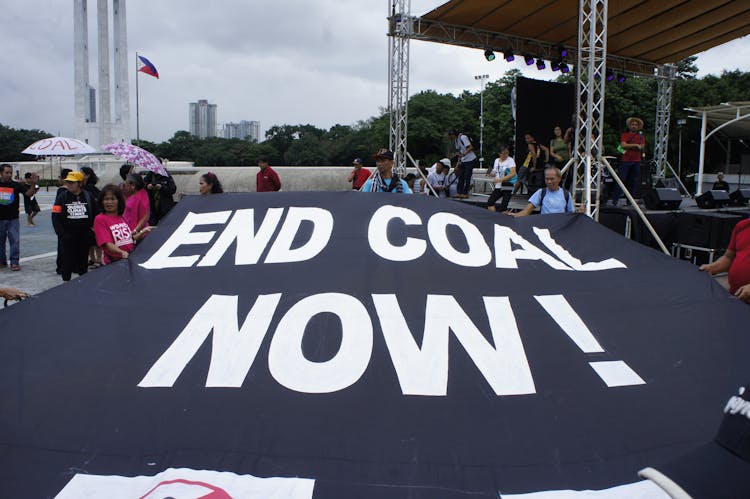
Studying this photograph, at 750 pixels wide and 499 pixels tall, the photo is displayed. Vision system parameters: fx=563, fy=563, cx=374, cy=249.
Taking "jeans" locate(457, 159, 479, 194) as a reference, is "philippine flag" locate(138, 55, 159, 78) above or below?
above

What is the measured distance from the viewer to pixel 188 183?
1956 centimetres

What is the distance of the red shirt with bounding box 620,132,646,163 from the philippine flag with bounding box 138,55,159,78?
79.6 feet

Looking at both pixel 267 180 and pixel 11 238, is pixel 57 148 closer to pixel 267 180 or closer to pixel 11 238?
pixel 11 238

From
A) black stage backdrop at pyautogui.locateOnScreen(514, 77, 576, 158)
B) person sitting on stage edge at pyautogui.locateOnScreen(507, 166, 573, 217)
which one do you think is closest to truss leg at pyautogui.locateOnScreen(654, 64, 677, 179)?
black stage backdrop at pyautogui.locateOnScreen(514, 77, 576, 158)

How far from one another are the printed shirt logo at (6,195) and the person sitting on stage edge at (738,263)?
1017cm

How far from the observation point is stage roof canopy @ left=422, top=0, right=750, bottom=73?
1355 cm

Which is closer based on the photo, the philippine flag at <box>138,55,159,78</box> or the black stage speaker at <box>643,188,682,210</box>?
the black stage speaker at <box>643,188,682,210</box>

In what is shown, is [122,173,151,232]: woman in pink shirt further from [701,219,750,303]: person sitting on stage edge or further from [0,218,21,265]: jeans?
[701,219,750,303]: person sitting on stage edge

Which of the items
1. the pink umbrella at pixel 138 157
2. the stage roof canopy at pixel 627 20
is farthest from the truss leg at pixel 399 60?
the pink umbrella at pixel 138 157

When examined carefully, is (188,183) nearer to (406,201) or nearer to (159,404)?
(406,201)

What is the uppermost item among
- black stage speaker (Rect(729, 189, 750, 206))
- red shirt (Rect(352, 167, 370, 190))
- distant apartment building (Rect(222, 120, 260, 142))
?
distant apartment building (Rect(222, 120, 260, 142))

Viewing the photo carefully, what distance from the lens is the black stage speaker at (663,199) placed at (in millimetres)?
10961

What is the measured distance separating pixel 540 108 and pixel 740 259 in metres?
14.2

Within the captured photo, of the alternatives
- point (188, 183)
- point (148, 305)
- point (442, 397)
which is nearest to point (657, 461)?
point (442, 397)
